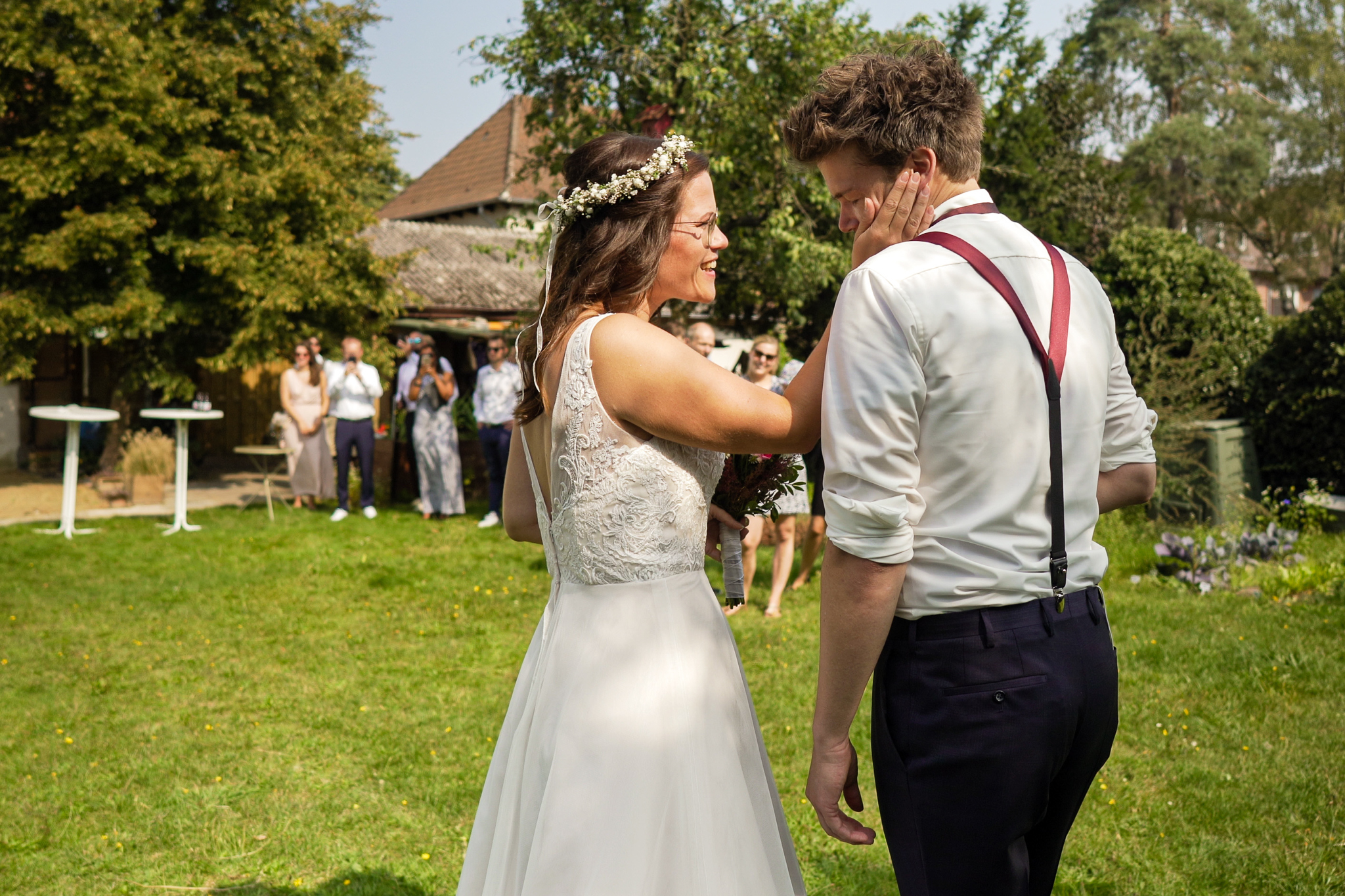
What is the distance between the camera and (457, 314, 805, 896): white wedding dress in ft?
7.30

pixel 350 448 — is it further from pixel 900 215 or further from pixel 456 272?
pixel 900 215

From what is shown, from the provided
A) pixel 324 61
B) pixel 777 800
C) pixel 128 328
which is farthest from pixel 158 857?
pixel 324 61

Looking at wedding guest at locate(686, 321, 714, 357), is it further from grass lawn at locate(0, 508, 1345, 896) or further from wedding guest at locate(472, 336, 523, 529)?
wedding guest at locate(472, 336, 523, 529)

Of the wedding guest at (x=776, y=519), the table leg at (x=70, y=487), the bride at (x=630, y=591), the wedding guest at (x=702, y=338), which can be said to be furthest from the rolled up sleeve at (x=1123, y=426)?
the table leg at (x=70, y=487)

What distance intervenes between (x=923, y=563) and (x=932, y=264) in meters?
0.53

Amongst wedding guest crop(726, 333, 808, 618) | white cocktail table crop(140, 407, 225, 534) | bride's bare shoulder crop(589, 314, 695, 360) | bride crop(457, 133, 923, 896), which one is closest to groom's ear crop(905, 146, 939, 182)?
bride crop(457, 133, 923, 896)

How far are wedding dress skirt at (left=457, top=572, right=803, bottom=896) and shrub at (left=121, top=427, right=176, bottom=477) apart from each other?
1383cm

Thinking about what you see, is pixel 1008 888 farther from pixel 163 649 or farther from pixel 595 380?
pixel 163 649

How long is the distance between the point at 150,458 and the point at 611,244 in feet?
46.4

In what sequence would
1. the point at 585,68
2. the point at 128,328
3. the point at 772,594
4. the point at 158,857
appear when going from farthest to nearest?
the point at 128,328 → the point at 585,68 → the point at 772,594 → the point at 158,857

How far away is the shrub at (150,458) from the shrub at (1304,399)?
13972mm

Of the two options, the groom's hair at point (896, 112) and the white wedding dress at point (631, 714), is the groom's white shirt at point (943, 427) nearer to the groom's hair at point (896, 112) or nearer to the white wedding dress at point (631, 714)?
the groom's hair at point (896, 112)

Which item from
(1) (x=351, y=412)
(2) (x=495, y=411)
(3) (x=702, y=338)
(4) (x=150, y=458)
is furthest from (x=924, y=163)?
(4) (x=150, y=458)

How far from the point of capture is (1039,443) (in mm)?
1807
